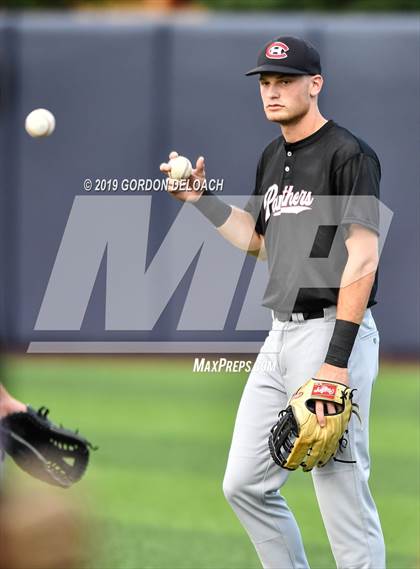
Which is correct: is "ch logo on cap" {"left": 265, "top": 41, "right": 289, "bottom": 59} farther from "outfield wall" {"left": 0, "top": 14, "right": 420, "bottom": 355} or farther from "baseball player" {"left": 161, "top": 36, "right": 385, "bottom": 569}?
"outfield wall" {"left": 0, "top": 14, "right": 420, "bottom": 355}

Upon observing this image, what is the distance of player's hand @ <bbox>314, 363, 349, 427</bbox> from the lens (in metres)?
3.21

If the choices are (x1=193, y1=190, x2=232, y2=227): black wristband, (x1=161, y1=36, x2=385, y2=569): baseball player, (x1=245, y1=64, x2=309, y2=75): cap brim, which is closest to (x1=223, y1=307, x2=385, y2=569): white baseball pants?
(x1=161, y1=36, x2=385, y2=569): baseball player

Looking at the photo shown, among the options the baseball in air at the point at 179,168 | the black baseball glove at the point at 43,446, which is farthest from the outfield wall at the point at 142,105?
the baseball in air at the point at 179,168

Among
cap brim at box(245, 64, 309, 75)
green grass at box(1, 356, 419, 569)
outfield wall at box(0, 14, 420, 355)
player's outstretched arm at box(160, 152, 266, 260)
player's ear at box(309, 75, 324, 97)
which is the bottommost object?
green grass at box(1, 356, 419, 569)

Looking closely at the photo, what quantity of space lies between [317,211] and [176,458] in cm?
401

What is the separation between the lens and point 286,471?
3.54m

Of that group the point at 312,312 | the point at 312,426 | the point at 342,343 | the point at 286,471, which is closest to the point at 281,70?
the point at 312,312

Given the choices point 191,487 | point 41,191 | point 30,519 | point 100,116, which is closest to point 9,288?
point 41,191

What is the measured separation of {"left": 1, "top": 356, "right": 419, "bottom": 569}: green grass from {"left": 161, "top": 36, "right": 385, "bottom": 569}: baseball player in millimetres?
603

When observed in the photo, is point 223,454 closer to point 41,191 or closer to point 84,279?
point 84,279

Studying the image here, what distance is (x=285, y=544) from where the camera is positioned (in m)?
3.49

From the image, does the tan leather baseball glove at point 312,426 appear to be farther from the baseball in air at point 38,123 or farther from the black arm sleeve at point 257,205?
the baseball in air at point 38,123

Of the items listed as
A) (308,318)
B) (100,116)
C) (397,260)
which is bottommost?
(397,260)

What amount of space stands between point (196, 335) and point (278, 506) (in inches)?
241
